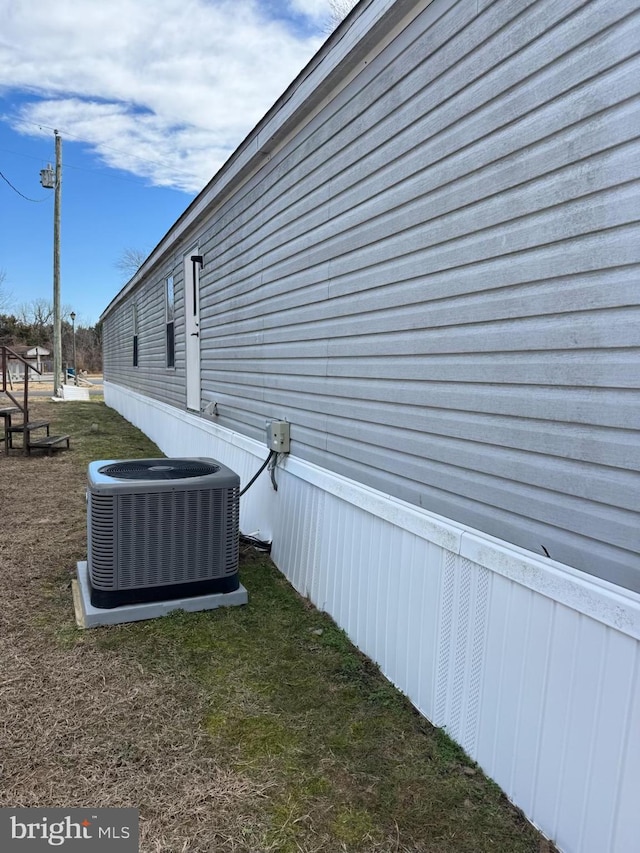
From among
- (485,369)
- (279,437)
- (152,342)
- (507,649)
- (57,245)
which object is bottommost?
(507,649)

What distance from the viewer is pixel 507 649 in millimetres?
1974

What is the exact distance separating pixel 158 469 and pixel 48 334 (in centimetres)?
Answer: 5585

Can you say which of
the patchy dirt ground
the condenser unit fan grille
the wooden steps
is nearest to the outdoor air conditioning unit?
the condenser unit fan grille

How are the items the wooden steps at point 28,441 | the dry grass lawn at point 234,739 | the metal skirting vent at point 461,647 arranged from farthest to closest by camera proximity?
the wooden steps at point 28,441 < the metal skirting vent at point 461,647 < the dry grass lawn at point 234,739

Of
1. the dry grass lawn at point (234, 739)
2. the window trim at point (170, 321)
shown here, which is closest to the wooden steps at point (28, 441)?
the window trim at point (170, 321)

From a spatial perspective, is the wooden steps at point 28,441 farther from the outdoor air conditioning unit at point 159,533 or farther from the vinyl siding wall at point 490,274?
the vinyl siding wall at point 490,274

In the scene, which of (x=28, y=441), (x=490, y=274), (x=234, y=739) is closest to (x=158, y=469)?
(x=234, y=739)

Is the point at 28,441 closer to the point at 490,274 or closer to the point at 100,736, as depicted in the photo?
the point at 100,736

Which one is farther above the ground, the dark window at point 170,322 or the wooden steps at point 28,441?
the dark window at point 170,322

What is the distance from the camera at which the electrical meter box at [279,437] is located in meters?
4.05

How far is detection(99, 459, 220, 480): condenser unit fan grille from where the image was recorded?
3416mm

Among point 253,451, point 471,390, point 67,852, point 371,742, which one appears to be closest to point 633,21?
point 471,390

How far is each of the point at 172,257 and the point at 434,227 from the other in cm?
705

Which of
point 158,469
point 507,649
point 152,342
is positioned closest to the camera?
point 507,649
